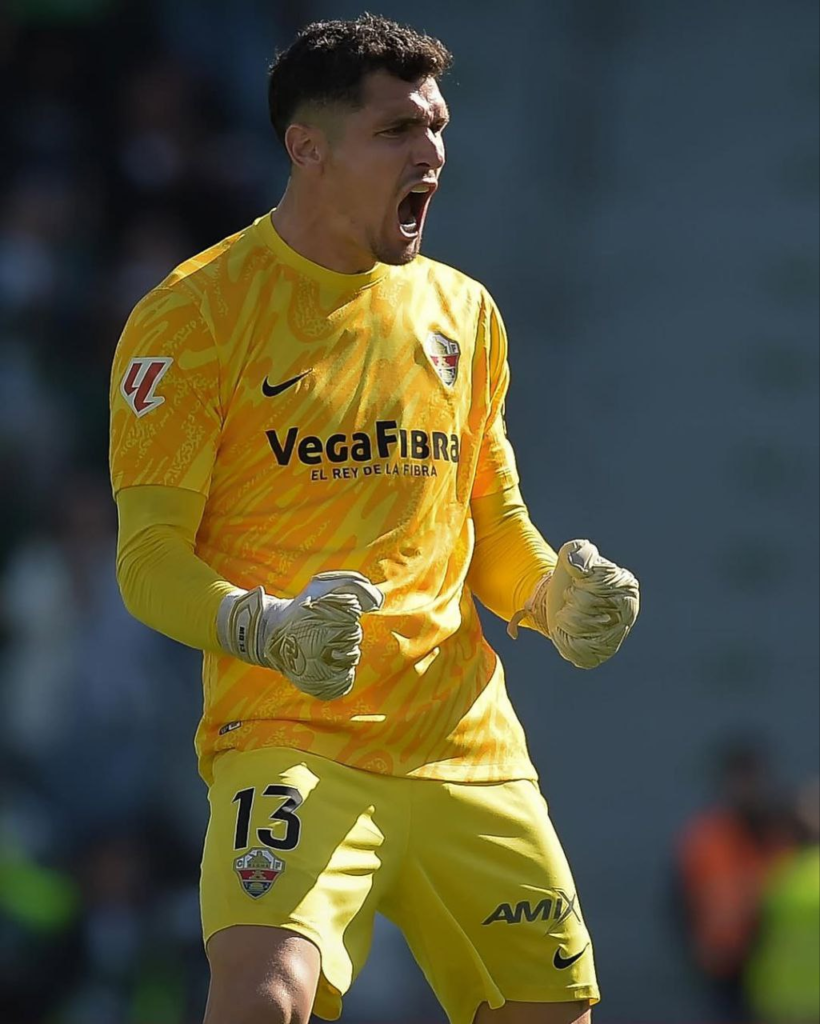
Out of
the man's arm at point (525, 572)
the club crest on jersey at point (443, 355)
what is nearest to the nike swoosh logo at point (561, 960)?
the man's arm at point (525, 572)

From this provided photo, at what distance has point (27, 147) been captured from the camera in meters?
8.38

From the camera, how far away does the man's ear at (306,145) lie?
3.53m

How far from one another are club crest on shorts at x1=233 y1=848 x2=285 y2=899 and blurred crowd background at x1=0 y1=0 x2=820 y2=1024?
3.94 m

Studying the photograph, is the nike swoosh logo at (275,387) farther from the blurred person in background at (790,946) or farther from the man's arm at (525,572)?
the blurred person in background at (790,946)

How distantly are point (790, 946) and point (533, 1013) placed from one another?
12.9 ft

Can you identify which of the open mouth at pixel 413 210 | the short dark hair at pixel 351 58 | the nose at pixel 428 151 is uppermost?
the short dark hair at pixel 351 58

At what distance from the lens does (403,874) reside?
339cm

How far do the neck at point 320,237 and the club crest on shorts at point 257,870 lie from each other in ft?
3.51

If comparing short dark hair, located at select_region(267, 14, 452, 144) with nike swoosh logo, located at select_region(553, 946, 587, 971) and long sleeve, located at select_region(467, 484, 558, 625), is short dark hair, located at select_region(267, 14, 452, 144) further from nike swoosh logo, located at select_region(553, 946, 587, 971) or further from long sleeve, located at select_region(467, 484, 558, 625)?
nike swoosh logo, located at select_region(553, 946, 587, 971)

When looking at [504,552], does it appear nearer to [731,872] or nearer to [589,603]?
[589,603]

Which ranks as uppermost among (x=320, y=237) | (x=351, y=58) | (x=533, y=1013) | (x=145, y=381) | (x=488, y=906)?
(x=351, y=58)

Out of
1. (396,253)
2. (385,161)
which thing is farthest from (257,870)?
(385,161)

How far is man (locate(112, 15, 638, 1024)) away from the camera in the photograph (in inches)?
128

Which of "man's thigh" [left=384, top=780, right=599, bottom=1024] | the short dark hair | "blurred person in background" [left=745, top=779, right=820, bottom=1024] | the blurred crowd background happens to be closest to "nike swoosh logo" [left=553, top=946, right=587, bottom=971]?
"man's thigh" [left=384, top=780, right=599, bottom=1024]
